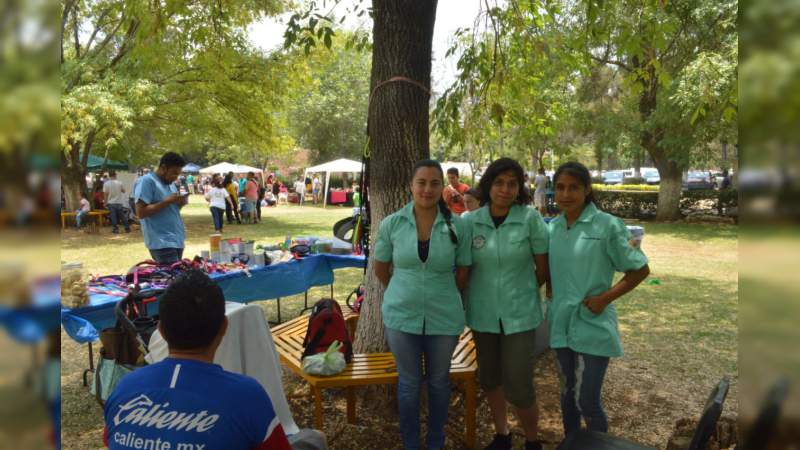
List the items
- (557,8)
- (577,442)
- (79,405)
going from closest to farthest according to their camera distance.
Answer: (577,442) < (79,405) < (557,8)

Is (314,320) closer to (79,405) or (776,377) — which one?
(79,405)

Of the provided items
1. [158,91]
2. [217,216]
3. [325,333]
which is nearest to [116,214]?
[217,216]

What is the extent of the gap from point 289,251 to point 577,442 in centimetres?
461

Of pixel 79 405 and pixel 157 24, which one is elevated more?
pixel 157 24

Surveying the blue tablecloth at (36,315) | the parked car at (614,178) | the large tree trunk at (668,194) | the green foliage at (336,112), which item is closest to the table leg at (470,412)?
the blue tablecloth at (36,315)

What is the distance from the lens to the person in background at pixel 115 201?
1600cm

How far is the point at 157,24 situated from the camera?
495 cm

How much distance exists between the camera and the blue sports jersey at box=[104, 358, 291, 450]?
1.58 meters

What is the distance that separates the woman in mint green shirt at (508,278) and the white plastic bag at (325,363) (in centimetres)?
98

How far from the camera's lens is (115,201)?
53.6 feet

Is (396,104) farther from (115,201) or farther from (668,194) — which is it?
(668,194)

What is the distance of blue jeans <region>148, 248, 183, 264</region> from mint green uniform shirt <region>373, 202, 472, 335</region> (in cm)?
296

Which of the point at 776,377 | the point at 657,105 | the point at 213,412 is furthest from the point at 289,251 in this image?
the point at 657,105

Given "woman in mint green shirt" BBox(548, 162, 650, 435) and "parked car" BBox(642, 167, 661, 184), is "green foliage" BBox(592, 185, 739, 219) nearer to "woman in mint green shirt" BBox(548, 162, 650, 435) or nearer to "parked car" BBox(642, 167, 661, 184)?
"woman in mint green shirt" BBox(548, 162, 650, 435)
